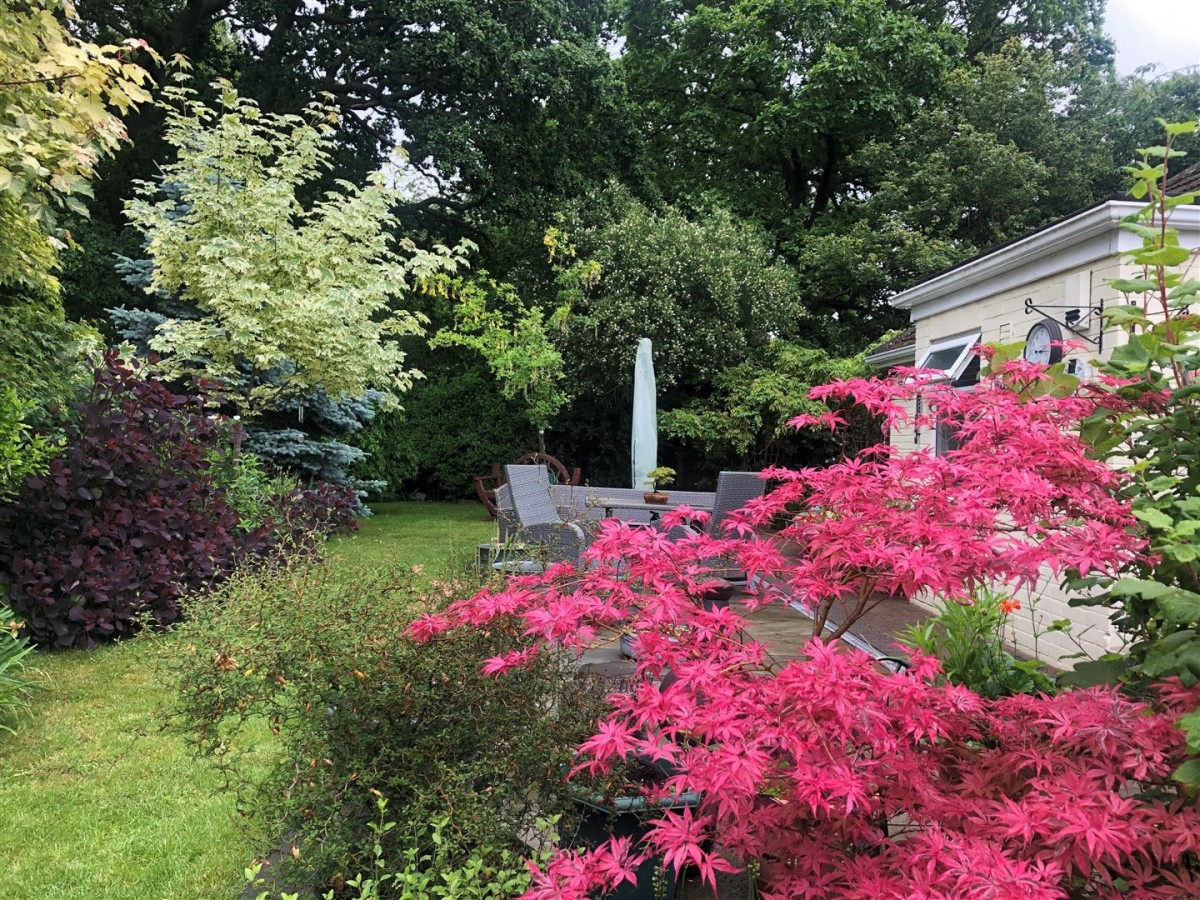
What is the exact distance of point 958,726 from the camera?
1937 mm

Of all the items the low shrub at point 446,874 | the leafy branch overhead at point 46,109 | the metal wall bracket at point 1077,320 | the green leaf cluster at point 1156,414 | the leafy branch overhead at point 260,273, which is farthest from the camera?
the leafy branch overhead at point 260,273

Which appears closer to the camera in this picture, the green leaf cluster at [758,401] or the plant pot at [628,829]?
the plant pot at [628,829]

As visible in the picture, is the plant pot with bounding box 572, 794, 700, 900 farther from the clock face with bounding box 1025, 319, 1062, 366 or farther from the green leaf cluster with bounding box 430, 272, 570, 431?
the green leaf cluster with bounding box 430, 272, 570, 431

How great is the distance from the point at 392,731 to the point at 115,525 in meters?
4.27

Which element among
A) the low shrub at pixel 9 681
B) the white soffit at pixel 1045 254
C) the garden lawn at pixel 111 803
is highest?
the white soffit at pixel 1045 254

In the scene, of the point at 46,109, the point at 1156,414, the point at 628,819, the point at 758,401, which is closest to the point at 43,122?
the point at 46,109

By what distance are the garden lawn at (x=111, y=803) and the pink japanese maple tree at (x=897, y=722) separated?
146 cm

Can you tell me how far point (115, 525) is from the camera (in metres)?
5.46

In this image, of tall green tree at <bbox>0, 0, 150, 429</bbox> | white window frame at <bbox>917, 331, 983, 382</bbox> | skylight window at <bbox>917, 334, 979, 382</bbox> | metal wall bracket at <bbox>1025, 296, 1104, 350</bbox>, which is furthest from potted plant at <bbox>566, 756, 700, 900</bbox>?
skylight window at <bbox>917, 334, 979, 382</bbox>

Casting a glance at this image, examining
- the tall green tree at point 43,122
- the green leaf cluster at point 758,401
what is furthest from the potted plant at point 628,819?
the green leaf cluster at point 758,401

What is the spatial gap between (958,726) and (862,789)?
0.54 m

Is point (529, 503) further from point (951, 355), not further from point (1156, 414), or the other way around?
point (1156, 414)

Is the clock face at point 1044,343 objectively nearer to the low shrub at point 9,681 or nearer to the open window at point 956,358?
the open window at point 956,358

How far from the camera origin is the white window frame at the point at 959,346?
19.6 ft
